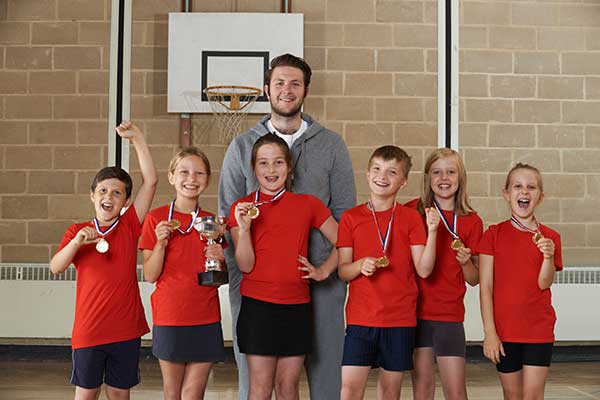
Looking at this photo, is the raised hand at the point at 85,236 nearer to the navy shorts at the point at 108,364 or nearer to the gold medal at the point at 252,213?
the navy shorts at the point at 108,364

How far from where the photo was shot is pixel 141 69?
5809 mm

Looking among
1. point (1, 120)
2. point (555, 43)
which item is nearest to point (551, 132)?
point (555, 43)

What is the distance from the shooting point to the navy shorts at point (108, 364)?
2744 millimetres

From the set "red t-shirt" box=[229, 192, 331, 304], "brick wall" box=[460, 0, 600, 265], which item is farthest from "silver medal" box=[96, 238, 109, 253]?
"brick wall" box=[460, 0, 600, 265]

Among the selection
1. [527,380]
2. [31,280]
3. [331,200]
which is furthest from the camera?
[31,280]

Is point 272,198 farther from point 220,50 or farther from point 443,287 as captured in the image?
point 220,50

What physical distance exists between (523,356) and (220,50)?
3662 mm

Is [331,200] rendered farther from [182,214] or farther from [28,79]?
[28,79]

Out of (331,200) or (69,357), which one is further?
(69,357)

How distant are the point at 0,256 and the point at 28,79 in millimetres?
1416

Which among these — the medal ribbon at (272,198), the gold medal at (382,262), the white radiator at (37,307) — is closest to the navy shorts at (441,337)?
the gold medal at (382,262)

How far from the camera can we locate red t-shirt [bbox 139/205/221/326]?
2.77m

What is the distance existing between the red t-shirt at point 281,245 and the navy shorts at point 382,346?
9.5 inches

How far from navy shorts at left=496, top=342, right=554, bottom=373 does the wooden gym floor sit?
5.21 ft
